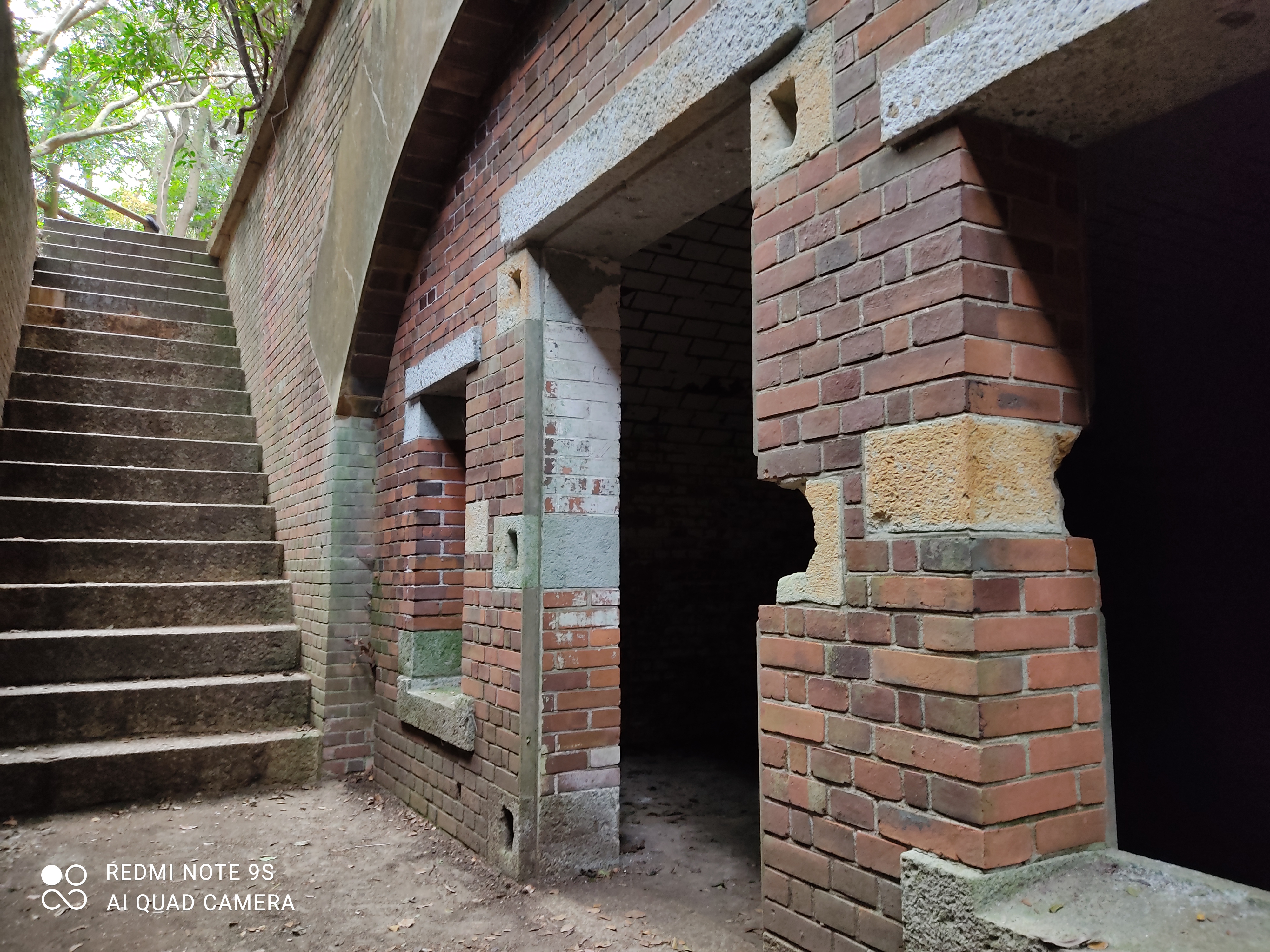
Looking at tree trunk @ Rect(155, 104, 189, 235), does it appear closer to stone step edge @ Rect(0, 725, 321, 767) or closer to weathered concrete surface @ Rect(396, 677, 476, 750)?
stone step edge @ Rect(0, 725, 321, 767)

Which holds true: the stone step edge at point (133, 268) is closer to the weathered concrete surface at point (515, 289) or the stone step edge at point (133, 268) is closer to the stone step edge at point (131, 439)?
the stone step edge at point (131, 439)

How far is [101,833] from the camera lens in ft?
13.6

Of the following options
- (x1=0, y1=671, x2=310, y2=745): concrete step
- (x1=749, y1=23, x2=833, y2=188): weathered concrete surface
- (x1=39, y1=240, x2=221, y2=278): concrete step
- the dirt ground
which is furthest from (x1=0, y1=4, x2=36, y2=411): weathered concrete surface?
(x1=749, y1=23, x2=833, y2=188): weathered concrete surface

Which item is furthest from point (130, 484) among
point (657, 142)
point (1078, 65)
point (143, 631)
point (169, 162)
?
point (169, 162)

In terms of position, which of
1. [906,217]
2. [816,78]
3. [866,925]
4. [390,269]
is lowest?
[866,925]

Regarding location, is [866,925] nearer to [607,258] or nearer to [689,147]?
[689,147]

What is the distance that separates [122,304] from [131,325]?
0.47m

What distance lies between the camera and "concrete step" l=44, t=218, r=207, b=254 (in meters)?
9.16

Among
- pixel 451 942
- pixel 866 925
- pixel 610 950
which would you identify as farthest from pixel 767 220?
pixel 451 942

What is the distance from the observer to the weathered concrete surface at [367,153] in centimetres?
418

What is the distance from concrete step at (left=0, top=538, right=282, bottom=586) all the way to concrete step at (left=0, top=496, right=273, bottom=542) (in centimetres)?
15

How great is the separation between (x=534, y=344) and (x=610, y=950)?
228 centimetres

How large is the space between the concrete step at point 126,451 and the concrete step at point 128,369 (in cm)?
81

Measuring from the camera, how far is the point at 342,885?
140 inches
